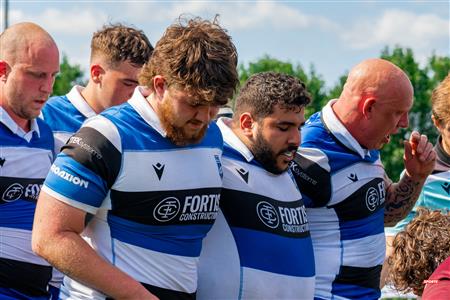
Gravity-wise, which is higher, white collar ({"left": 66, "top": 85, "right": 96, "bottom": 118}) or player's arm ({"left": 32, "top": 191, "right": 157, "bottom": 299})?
white collar ({"left": 66, "top": 85, "right": 96, "bottom": 118})

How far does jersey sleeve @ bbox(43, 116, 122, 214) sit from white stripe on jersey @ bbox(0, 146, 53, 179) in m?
1.11

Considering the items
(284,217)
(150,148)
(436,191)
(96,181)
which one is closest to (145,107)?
(150,148)

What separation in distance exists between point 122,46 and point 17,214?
172cm

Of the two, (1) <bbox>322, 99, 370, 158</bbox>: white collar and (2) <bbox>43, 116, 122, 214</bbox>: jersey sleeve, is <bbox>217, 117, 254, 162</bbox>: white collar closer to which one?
(1) <bbox>322, 99, 370, 158</bbox>: white collar

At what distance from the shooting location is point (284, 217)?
17.1 feet

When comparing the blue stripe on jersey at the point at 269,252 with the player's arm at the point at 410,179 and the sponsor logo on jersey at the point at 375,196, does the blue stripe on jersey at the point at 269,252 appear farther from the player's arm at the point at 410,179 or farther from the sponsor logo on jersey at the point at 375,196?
the player's arm at the point at 410,179

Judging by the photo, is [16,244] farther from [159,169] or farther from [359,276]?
[359,276]

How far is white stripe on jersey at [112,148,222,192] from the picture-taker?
438 centimetres

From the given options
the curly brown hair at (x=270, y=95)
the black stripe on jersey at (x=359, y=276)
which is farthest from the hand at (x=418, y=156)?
the curly brown hair at (x=270, y=95)

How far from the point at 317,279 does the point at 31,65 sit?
206cm

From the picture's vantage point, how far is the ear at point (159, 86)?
455 centimetres

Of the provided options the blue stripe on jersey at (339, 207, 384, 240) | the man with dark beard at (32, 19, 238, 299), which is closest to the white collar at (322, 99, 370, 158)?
the blue stripe on jersey at (339, 207, 384, 240)

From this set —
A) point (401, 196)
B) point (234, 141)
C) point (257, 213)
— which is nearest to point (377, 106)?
point (401, 196)

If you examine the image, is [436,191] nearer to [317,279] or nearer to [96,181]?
[317,279]
